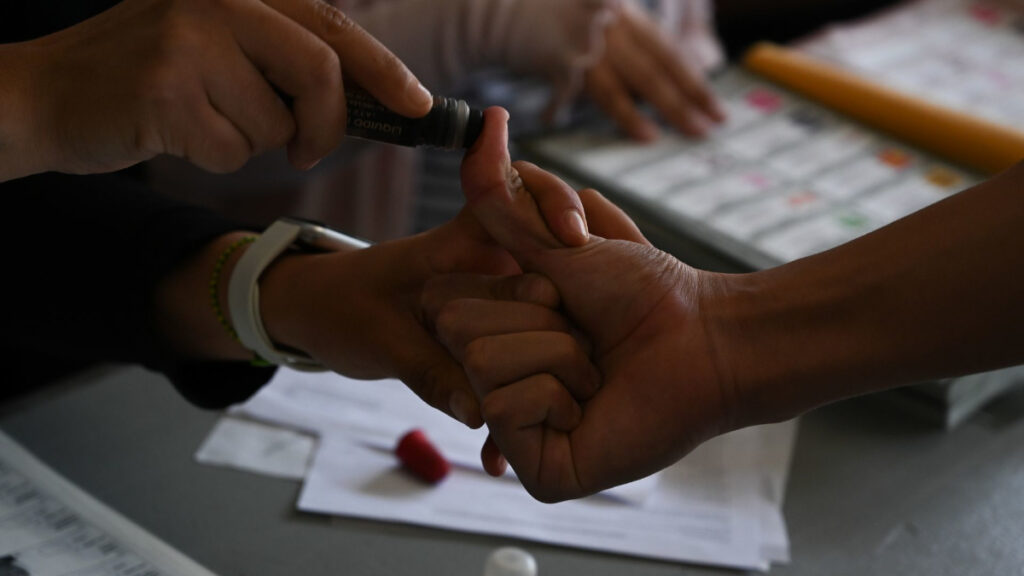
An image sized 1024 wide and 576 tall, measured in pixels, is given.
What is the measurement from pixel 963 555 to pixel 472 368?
0.41 m

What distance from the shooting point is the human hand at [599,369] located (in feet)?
1.88

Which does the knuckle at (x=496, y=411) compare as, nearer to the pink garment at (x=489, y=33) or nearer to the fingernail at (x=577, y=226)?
the fingernail at (x=577, y=226)

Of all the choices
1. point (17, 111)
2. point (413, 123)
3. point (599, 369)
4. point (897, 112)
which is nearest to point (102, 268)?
point (17, 111)

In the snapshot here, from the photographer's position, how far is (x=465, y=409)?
24.5 inches

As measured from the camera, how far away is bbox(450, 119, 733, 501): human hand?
1.88 feet

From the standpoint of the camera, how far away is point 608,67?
1231mm

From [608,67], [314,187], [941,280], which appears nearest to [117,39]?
[941,280]

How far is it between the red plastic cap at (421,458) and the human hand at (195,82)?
0.27m

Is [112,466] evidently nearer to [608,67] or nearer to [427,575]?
[427,575]

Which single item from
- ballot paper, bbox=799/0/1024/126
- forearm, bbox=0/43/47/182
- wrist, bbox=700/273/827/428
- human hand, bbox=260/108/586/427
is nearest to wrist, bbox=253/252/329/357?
human hand, bbox=260/108/586/427

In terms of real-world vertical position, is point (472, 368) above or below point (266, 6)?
below

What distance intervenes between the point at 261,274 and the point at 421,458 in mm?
198

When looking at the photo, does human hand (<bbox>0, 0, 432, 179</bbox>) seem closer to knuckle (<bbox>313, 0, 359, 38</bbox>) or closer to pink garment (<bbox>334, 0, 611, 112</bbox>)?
knuckle (<bbox>313, 0, 359, 38</bbox>)

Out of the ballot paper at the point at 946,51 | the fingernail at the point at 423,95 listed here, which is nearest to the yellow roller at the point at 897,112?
the ballot paper at the point at 946,51
